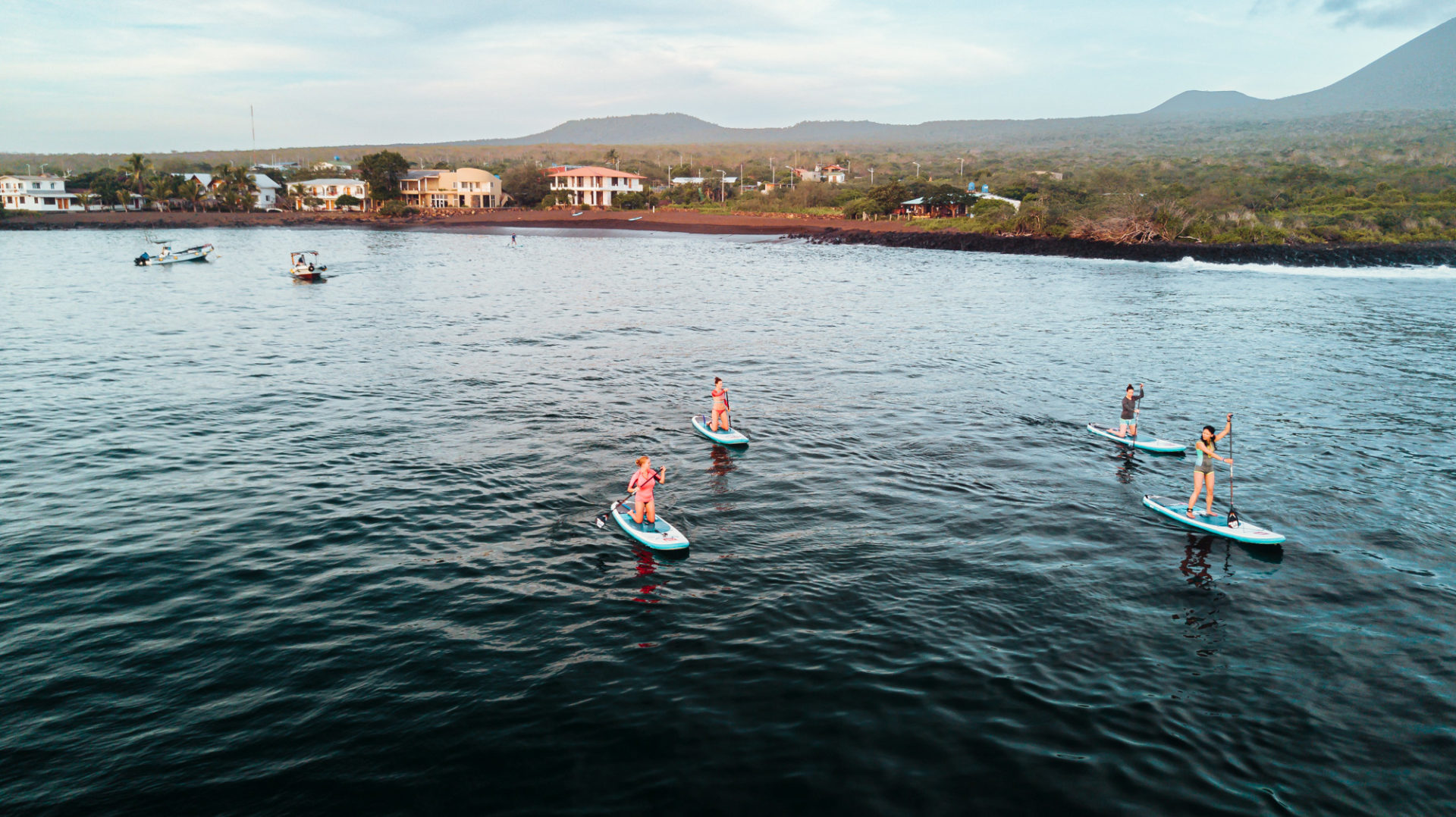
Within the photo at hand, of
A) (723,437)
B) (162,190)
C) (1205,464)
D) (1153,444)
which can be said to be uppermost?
(162,190)

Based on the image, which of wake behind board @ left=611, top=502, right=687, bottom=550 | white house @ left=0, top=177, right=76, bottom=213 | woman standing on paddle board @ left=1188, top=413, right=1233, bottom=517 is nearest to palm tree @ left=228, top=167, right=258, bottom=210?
white house @ left=0, top=177, right=76, bottom=213

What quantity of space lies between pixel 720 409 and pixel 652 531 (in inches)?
305

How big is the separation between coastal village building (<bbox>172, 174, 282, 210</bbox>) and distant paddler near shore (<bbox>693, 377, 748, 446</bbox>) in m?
156

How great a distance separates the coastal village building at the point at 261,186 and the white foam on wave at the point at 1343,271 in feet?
505

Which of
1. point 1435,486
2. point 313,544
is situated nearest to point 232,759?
point 313,544

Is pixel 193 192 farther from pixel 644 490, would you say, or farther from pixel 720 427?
pixel 644 490

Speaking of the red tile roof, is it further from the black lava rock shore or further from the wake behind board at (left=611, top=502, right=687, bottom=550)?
the wake behind board at (left=611, top=502, right=687, bottom=550)

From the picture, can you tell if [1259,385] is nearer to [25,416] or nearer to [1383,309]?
[1383,309]

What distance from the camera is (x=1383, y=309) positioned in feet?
184

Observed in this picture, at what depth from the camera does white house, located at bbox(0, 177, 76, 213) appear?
142000 millimetres

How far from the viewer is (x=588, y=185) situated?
16250cm

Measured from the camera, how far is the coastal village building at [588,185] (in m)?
161

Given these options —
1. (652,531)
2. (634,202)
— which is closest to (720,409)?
(652,531)

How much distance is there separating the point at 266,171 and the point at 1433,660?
228 metres
